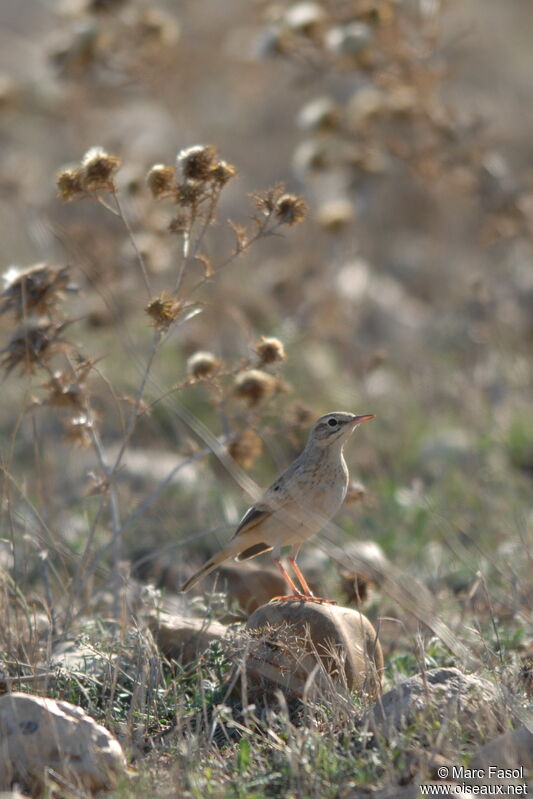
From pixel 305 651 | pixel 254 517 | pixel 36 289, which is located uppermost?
pixel 36 289

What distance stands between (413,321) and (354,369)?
2.34 m

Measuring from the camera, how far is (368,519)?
22.2 ft

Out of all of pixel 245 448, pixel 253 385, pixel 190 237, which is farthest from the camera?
pixel 245 448

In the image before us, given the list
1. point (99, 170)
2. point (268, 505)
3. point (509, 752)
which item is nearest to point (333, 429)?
point (268, 505)

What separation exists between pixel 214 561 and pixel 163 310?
1.26 m

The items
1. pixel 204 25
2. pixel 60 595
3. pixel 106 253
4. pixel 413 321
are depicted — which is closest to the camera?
pixel 60 595

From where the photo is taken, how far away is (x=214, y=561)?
185 inches

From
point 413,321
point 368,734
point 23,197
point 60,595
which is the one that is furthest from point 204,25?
point 368,734

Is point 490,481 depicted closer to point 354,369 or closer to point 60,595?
point 354,369

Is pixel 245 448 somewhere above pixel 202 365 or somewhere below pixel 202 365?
below

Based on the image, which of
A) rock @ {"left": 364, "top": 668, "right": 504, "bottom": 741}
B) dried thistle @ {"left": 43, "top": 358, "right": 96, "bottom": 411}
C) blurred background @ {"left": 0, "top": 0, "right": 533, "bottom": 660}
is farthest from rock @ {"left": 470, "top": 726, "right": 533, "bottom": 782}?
dried thistle @ {"left": 43, "top": 358, "right": 96, "bottom": 411}

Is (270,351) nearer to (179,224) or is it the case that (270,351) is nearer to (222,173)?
(179,224)

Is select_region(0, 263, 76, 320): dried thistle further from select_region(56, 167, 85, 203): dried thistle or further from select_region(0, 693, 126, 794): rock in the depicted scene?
select_region(0, 693, 126, 794): rock

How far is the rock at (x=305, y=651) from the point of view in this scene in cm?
412
